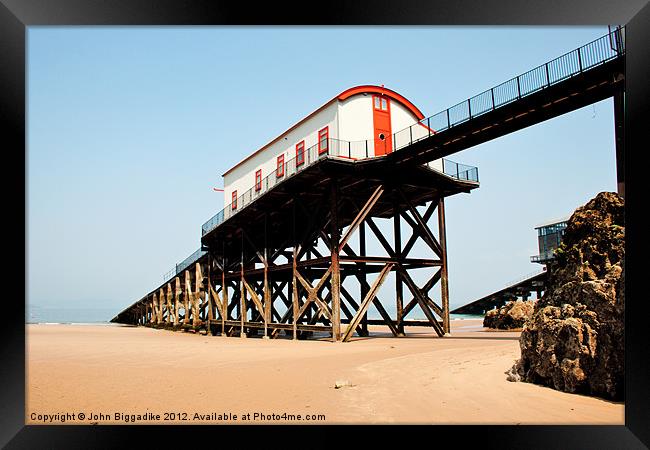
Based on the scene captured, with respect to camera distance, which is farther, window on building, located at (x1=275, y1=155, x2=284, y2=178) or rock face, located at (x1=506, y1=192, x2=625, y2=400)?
window on building, located at (x1=275, y1=155, x2=284, y2=178)

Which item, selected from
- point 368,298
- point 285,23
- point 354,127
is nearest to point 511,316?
point 368,298

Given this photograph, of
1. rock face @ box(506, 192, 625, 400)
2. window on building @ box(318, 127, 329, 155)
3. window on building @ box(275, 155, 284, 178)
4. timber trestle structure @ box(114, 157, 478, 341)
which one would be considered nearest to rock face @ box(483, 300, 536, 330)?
timber trestle structure @ box(114, 157, 478, 341)

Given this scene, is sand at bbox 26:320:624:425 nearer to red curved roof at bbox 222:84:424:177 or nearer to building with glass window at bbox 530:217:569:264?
red curved roof at bbox 222:84:424:177

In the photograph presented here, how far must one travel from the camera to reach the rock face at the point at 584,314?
Result: 719 centimetres

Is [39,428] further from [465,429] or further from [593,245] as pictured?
[593,245]

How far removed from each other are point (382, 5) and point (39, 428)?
7.19 metres

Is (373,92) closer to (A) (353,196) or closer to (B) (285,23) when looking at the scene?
(A) (353,196)

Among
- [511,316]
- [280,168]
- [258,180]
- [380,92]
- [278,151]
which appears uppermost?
[380,92]

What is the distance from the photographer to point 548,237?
40625 mm

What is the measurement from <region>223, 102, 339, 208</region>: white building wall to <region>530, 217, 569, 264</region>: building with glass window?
22.3 metres

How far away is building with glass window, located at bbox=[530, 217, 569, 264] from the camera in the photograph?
3796 cm

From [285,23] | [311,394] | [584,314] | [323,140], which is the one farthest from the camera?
[323,140]

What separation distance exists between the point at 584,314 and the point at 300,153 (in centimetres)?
1887

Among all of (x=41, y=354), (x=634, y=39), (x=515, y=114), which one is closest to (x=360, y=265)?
(x=515, y=114)
